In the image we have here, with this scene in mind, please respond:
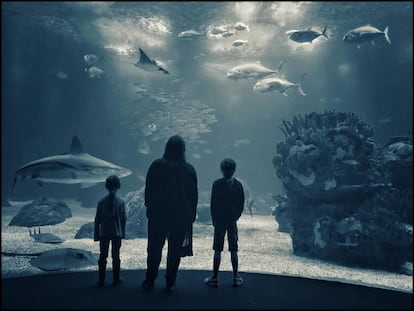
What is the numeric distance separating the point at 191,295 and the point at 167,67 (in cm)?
1856

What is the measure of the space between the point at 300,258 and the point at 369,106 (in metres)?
18.3

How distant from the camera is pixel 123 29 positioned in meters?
14.8

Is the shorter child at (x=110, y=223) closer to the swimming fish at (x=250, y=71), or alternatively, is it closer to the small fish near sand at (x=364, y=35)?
the swimming fish at (x=250, y=71)

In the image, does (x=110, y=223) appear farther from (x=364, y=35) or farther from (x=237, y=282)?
(x=364, y=35)

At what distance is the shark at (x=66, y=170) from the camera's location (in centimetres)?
389

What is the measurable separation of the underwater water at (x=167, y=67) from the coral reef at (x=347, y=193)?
222 inches

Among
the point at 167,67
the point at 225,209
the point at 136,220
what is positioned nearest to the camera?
the point at 225,209

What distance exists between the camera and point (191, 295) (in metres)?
3.60

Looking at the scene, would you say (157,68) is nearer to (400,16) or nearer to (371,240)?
(371,240)

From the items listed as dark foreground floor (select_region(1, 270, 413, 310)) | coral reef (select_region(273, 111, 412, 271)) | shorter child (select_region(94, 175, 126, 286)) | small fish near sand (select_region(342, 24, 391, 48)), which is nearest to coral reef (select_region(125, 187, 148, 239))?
dark foreground floor (select_region(1, 270, 413, 310))

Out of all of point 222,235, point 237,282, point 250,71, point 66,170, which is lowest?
point 237,282

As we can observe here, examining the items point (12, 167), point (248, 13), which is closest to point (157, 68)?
point (248, 13)

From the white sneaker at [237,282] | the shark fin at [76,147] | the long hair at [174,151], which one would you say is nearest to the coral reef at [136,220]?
the shark fin at [76,147]

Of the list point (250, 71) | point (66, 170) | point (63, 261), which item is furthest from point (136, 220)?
point (250, 71)
